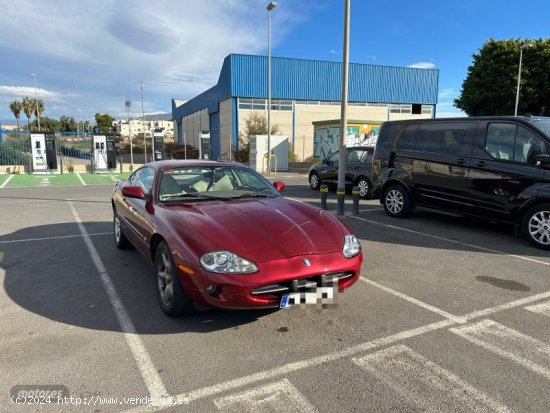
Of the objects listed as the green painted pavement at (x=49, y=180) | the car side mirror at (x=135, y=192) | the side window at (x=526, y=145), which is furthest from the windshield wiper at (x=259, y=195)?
the green painted pavement at (x=49, y=180)

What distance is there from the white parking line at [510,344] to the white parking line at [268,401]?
5.50 feet

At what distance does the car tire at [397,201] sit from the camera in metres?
8.64

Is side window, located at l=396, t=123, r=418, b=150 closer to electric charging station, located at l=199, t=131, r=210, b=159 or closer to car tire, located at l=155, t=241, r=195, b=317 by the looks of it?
car tire, located at l=155, t=241, r=195, b=317

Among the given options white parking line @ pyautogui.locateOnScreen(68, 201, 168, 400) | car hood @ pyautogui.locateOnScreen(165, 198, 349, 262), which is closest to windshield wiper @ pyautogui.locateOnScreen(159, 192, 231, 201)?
car hood @ pyautogui.locateOnScreen(165, 198, 349, 262)

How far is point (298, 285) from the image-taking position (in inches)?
129

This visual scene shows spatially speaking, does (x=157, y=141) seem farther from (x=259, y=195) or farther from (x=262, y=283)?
(x=262, y=283)

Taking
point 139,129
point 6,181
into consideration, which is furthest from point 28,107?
point 6,181

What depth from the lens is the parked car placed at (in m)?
3.24

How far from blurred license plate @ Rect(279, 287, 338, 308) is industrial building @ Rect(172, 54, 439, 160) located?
29766 mm

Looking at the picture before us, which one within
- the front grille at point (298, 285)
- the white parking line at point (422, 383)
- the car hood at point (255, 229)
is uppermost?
the car hood at point (255, 229)

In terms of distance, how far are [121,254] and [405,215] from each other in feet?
18.8

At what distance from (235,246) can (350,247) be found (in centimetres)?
108

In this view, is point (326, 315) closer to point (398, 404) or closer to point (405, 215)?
point (398, 404)

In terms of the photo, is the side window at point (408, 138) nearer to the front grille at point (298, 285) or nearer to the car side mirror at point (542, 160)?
the car side mirror at point (542, 160)
